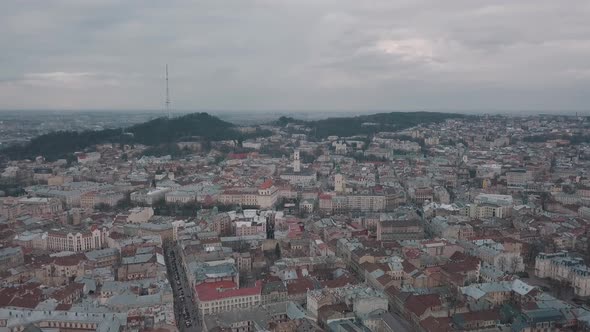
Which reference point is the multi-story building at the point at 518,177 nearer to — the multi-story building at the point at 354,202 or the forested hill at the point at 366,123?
the multi-story building at the point at 354,202

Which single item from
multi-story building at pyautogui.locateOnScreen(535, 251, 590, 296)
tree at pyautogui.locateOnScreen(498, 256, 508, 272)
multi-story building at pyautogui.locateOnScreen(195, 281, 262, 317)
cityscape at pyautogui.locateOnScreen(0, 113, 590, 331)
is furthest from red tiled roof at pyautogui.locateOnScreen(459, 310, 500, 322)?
multi-story building at pyautogui.locateOnScreen(195, 281, 262, 317)

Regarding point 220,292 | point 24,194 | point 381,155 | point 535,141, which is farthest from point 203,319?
point 535,141

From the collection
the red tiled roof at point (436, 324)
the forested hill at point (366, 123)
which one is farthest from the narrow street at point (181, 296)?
the forested hill at point (366, 123)

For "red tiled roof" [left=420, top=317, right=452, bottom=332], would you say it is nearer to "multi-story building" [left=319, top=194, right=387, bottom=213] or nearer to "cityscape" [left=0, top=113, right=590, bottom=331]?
"cityscape" [left=0, top=113, right=590, bottom=331]

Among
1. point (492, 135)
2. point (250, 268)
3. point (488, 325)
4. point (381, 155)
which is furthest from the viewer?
point (492, 135)

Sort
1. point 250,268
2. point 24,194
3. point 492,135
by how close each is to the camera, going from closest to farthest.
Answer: point 250,268
point 24,194
point 492,135

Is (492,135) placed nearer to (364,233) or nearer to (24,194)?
(364,233)

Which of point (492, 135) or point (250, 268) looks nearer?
point (250, 268)

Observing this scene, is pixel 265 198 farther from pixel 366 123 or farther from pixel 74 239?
pixel 366 123
